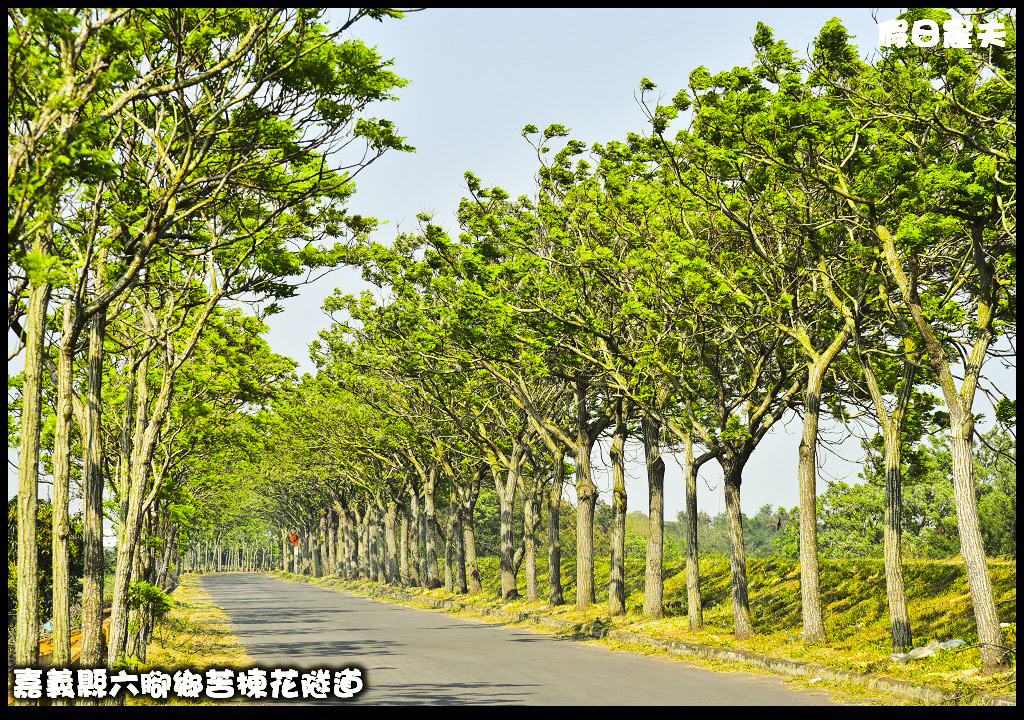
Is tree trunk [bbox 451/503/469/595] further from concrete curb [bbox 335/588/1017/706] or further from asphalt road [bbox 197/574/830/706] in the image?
concrete curb [bbox 335/588/1017/706]

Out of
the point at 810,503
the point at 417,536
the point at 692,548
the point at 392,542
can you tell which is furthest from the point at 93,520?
the point at 392,542

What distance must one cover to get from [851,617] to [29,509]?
1837cm

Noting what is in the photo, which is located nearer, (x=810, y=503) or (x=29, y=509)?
(x=29, y=509)

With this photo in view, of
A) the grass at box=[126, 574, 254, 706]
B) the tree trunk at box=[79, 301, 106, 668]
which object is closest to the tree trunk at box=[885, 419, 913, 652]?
the grass at box=[126, 574, 254, 706]

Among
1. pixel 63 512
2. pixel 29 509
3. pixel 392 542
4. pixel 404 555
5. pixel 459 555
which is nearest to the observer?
pixel 29 509

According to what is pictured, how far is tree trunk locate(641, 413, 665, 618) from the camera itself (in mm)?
26531

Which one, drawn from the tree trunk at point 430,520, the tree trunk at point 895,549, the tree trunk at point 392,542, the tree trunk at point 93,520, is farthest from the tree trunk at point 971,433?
the tree trunk at point 392,542

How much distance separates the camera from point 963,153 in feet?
48.6

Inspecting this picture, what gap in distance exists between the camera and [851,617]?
23.0 m

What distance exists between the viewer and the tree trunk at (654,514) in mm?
26531

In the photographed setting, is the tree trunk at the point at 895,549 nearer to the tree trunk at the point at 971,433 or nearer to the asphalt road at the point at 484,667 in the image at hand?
the tree trunk at the point at 971,433

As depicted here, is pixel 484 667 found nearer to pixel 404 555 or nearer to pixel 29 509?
pixel 29 509

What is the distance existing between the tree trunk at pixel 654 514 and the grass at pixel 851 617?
68 cm

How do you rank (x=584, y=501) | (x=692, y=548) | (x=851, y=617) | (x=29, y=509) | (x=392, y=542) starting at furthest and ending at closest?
(x=392, y=542) < (x=584, y=501) < (x=692, y=548) < (x=851, y=617) < (x=29, y=509)
